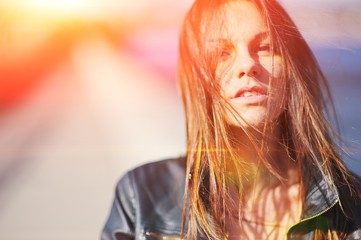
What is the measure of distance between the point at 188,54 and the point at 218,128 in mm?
219

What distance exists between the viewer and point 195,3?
4.66 ft

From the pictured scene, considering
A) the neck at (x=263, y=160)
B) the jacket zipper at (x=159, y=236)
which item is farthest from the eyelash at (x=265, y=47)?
the jacket zipper at (x=159, y=236)

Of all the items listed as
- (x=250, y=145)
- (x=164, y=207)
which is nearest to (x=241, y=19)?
(x=250, y=145)

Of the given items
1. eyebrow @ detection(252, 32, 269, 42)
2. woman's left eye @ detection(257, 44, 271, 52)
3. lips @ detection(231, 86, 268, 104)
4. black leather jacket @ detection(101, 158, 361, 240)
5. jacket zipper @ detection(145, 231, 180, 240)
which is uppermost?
eyebrow @ detection(252, 32, 269, 42)

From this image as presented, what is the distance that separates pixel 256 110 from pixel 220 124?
4.3 inches

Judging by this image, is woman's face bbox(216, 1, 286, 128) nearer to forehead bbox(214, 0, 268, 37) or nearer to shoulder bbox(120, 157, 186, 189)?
forehead bbox(214, 0, 268, 37)

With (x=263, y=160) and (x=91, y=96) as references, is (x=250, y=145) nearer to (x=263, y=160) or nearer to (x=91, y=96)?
(x=263, y=160)

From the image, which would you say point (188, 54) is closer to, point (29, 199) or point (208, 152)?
point (208, 152)

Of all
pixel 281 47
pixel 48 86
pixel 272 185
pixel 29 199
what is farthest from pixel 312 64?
pixel 29 199

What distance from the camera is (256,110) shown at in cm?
139

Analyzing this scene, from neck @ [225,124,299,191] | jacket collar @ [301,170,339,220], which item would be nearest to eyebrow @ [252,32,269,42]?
neck @ [225,124,299,191]

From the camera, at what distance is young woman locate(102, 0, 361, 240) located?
54.5 inches

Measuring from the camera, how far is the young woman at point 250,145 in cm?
138

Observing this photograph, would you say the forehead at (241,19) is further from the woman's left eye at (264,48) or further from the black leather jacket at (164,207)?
the black leather jacket at (164,207)
